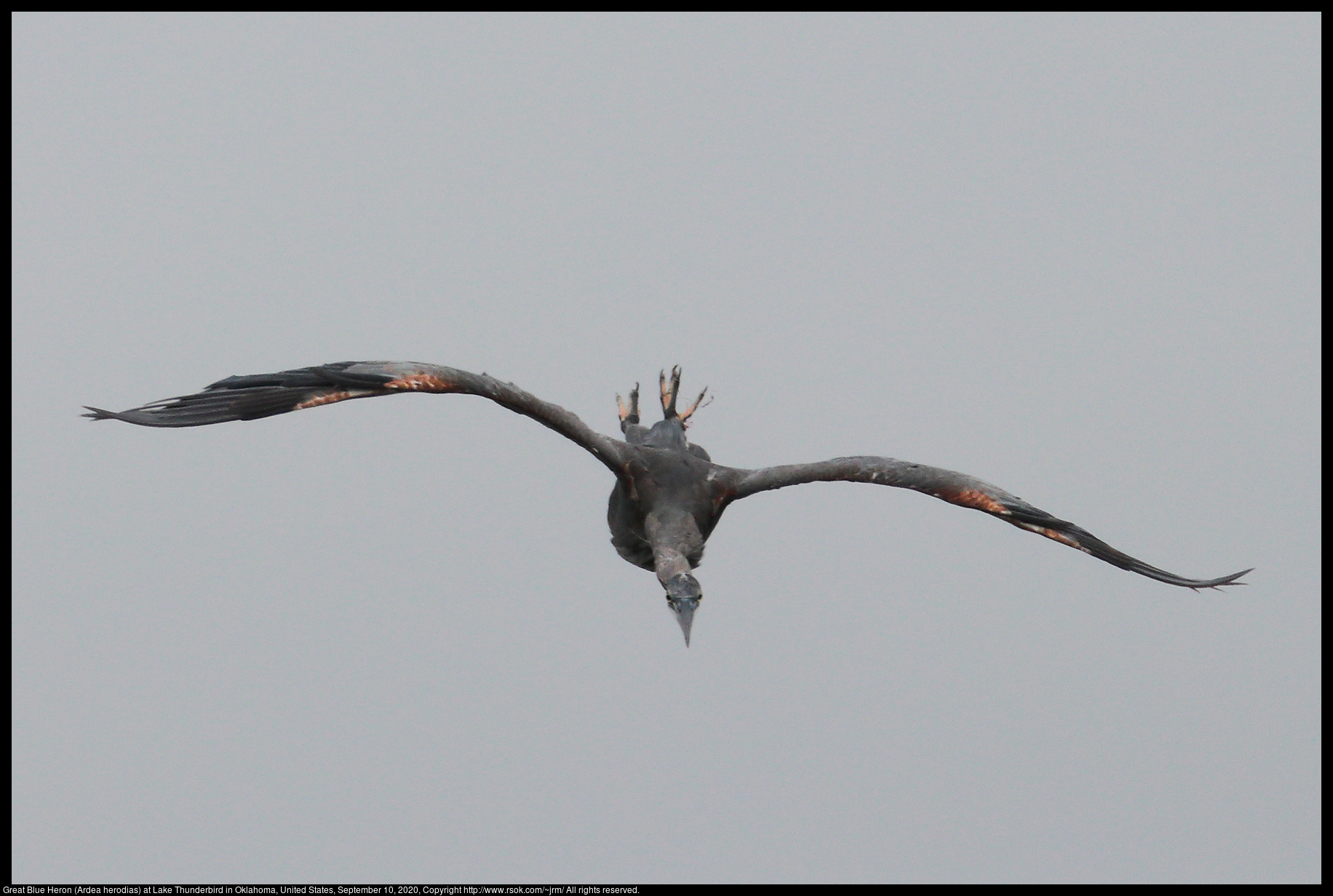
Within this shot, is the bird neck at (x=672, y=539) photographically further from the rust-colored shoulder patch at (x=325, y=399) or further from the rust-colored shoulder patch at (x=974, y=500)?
the rust-colored shoulder patch at (x=325, y=399)

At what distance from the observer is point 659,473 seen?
39.0ft

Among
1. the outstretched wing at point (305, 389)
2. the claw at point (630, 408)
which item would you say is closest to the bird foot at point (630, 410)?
the claw at point (630, 408)

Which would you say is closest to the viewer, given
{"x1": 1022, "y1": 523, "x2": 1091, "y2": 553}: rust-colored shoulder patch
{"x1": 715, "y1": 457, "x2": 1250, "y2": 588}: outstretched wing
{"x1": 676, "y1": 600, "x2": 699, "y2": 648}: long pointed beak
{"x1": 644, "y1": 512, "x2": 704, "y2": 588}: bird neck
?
{"x1": 676, "y1": 600, "x2": 699, "y2": 648}: long pointed beak

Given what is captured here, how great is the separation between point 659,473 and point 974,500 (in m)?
2.60

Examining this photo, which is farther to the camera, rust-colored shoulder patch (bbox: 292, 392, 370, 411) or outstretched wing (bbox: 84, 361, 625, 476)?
rust-colored shoulder patch (bbox: 292, 392, 370, 411)

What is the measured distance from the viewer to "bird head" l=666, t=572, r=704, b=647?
1043 cm

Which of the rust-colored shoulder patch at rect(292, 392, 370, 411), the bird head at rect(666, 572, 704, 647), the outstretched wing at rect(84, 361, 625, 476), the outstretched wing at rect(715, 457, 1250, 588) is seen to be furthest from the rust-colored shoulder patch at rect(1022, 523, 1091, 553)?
the rust-colored shoulder patch at rect(292, 392, 370, 411)

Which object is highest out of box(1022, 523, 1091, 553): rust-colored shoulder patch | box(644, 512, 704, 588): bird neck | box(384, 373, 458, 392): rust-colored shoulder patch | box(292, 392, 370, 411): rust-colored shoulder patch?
box(384, 373, 458, 392): rust-colored shoulder patch

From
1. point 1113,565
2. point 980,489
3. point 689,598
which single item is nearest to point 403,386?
point 689,598

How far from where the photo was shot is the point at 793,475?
11.8 m

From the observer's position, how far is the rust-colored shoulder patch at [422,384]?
1066 cm

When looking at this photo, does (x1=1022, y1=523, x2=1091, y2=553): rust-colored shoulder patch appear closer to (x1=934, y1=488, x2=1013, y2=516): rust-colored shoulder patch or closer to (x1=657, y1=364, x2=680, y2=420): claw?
(x1=934, y1=488, x2=1013, y2=516): rust-colored shoulder patch

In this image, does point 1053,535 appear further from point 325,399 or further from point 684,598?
point 325,399

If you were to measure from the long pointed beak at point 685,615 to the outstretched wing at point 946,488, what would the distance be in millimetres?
1651
